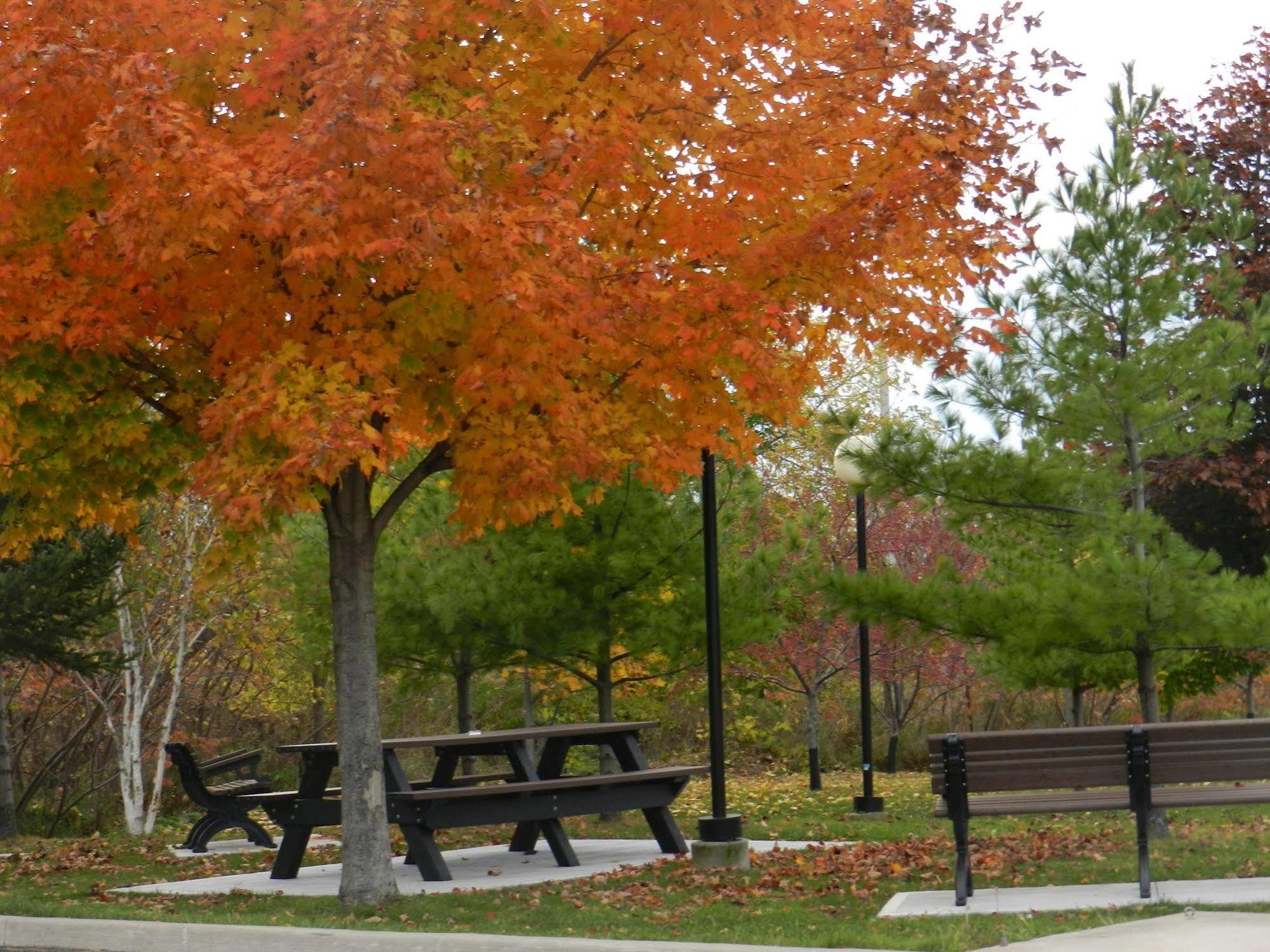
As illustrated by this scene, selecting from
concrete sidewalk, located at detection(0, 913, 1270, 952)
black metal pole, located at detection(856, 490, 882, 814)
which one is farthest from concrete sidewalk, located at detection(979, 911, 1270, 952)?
black metal pole, located at detection(856, 490, 882, 814)

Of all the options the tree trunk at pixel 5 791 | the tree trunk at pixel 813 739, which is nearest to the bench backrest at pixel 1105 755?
the tree trunk at pixel 5 791

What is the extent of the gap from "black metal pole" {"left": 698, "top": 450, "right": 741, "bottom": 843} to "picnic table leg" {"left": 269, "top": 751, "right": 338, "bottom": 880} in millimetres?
2798

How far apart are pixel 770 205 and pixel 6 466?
5.63 meters

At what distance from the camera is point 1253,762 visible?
8.80 meters

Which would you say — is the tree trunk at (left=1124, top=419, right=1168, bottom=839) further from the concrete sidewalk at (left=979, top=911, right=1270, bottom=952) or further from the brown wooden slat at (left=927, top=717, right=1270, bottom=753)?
the concrete sidewalk at (left=979, top=911, right=1270, bottom=952)

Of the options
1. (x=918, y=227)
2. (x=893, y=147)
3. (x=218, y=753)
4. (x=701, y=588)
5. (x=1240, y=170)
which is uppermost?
(x=1240, y=170)

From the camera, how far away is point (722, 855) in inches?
425

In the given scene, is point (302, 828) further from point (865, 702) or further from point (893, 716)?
point (893, 716)

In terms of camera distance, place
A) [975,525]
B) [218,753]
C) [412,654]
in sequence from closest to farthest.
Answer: [975,525] → [412,654] → [218,753]

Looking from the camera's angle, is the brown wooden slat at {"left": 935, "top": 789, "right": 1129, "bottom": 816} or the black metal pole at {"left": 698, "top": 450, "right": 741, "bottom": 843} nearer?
the brown wooden slat at {"left": 935, "top": 789, "right": 1129, "bottom": 816}

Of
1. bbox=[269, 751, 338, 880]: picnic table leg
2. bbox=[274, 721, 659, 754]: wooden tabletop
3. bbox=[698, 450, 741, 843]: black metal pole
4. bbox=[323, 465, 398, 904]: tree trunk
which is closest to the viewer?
bbox=[323, 465, 398, 904]: tree trunk

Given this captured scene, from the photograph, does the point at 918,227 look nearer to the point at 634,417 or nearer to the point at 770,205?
the point at 770,205

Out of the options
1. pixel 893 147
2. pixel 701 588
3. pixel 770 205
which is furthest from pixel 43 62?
pixel 701 588

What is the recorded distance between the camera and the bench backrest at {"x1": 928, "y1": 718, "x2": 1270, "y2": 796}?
8.74 metres
